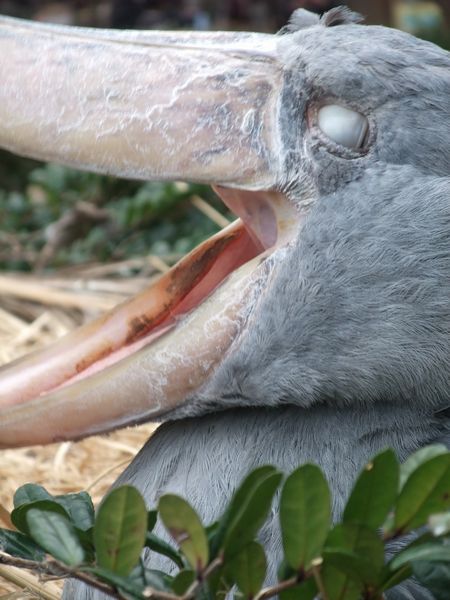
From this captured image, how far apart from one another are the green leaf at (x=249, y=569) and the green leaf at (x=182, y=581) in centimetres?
4

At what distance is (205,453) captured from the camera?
154 centimetres

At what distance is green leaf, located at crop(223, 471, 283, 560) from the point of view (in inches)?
45.4

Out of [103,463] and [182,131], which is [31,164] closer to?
[103,463]

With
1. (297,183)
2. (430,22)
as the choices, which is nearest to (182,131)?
(297,183)

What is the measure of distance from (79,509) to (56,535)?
0.15 meters

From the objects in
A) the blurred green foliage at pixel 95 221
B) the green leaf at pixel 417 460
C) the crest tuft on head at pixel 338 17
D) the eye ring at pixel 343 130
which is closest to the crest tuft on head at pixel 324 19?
the crest tuft on head at pixel 338 17

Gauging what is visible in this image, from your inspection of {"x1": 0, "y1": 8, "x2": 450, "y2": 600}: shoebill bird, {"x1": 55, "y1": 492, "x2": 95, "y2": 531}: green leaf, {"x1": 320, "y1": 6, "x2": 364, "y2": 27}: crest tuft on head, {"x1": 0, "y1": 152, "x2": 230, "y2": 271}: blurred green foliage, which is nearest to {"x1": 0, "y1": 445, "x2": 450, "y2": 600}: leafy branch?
{"x1": 55, "y1": 492, "x2": 95, "y2": 531}: green leaf

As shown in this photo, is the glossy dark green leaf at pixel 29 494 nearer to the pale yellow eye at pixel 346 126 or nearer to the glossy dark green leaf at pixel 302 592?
the glossy dark green leaf at pixel 302 592

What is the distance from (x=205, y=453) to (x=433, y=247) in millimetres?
366

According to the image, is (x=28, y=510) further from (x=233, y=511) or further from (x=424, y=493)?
(x=424, y=493)

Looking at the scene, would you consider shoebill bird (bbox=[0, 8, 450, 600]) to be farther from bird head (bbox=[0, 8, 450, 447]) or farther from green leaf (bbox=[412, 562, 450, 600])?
green leaf (bbox=[412, 562, 450, 600])

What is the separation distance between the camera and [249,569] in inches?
47.4

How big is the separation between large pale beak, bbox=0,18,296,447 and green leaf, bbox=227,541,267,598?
1.21 feet

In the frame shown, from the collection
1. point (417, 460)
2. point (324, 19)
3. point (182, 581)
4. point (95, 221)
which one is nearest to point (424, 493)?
point (417, 460)
